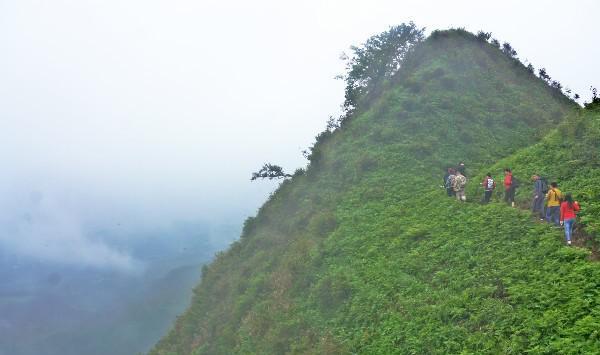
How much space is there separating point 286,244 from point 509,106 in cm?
2232

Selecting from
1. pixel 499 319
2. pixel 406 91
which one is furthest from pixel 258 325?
pixel 406 91

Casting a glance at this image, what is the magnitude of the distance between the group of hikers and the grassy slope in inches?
33.9

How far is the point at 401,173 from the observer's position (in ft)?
102

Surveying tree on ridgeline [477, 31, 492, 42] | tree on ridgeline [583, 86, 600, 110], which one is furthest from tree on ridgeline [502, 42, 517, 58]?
tree on ridgeline [583, 86, 600, 110]

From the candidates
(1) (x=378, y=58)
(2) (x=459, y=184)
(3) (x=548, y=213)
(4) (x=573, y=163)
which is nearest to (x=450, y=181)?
(2) (x=459, y=184)

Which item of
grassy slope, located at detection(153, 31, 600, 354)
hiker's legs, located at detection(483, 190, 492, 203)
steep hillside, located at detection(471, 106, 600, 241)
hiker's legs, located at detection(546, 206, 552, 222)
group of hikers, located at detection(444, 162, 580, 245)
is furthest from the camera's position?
hiker's legs, located at detection(483, 190, 492, 203)

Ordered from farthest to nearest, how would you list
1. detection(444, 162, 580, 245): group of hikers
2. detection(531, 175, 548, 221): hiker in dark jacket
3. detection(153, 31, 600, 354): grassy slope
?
detection(531, 175, 548, 221): hiker in dark jacket, detection(444, 162, 580, 245): group of hikers, detection(153, 31, 600, 354): grassy slope

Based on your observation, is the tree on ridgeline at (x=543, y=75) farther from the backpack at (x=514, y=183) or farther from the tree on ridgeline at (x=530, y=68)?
the backpack at (x=514, y=183)

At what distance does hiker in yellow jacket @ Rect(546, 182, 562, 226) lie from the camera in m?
17.8

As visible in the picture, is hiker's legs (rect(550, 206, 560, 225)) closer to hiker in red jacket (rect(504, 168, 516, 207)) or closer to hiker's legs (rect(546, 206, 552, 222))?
hiker's legs (rect(546, 206, 552, 222))

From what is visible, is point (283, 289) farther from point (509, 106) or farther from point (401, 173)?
point (509, 106)

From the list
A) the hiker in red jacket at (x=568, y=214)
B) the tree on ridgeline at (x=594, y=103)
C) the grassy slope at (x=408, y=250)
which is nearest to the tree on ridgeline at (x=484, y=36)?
the grassy slope at (x=408, y=250)

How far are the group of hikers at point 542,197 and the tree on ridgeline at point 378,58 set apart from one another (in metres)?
23.4

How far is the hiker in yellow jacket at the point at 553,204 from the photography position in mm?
17781
